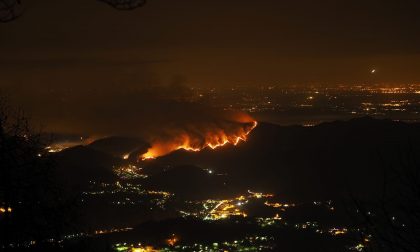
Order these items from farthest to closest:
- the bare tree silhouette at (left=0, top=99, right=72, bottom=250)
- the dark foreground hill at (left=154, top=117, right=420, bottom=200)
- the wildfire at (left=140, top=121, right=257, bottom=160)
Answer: the wildfire at (left=140, top=121, right=257, bottom=160) < the dark foreground hill at (left=154, top=117, right=420, bottom=200) < the bare tree silhouette at (left=0, top=99, right=72, bottom=250)

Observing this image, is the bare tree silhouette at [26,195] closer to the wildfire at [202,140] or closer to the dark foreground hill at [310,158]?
the dark foreground hill at [310,158]

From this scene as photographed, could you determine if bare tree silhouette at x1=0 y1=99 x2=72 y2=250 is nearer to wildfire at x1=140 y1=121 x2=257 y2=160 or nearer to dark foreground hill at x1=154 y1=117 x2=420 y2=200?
dark foreground hill at x1=154 y1=117 x2=420 y2=200

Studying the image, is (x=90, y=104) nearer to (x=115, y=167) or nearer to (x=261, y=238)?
(x=115, y=167)

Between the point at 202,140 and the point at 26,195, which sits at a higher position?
the point at 26,195

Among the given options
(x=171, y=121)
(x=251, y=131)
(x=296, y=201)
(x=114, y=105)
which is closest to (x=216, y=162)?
(x=251, y=131)

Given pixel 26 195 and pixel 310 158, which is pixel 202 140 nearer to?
pixel 310 158

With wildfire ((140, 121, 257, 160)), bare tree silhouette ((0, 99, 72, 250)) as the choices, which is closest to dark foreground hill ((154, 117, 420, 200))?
wildfire ((140, 121, 257, 160))

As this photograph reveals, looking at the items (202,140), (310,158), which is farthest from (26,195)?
(202,140)

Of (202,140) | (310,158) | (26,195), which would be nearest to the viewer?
(26,195)

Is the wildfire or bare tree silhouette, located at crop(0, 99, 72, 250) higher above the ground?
bare tree silhouette, located at crop(0, 99, 72, 250)

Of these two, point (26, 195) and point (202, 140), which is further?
point (202, 140)
